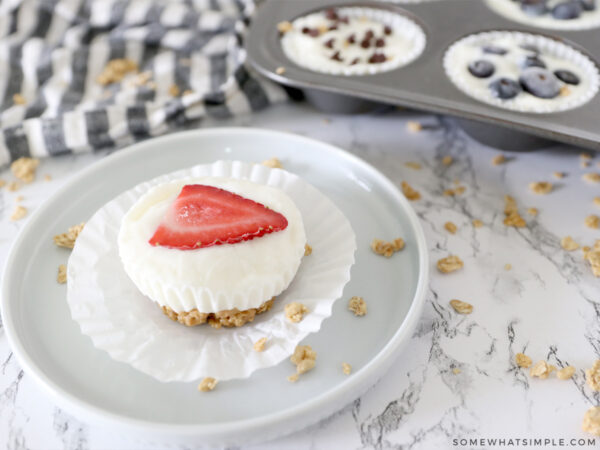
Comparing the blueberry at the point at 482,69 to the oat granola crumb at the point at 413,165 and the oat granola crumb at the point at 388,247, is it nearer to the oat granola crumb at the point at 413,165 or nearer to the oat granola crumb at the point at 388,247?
the oat granola crumb at the point at 413,165

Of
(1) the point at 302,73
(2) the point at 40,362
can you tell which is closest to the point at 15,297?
(2) the point at 40,362

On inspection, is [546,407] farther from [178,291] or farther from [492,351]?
[178,291]

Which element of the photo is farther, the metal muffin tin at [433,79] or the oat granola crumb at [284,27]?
the oat granola crumb at [284,27]

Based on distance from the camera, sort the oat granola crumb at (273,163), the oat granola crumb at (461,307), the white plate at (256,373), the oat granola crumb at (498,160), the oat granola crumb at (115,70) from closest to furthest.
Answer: the white plate at (256,373)
the oat granola crumb at (461,307)
the oat granola crumb at (273,163)
the oat granola crumb at (498,160)
the oat granola crumb at (115,70)

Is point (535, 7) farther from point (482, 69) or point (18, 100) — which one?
point (18, 100)

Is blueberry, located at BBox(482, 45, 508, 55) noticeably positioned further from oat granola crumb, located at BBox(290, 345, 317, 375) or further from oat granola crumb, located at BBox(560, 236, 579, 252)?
oat granola crumb, located at BBox(290, 345, 317, 375)

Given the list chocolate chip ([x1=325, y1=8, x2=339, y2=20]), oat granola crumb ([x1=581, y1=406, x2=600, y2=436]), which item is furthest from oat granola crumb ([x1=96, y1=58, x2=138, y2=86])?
oat granola crumb ([x1=581, y1=406, x2=600, y2=436])

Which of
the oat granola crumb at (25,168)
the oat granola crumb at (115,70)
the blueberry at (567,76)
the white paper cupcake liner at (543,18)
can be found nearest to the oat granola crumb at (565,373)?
the blueberry at (567,76)
